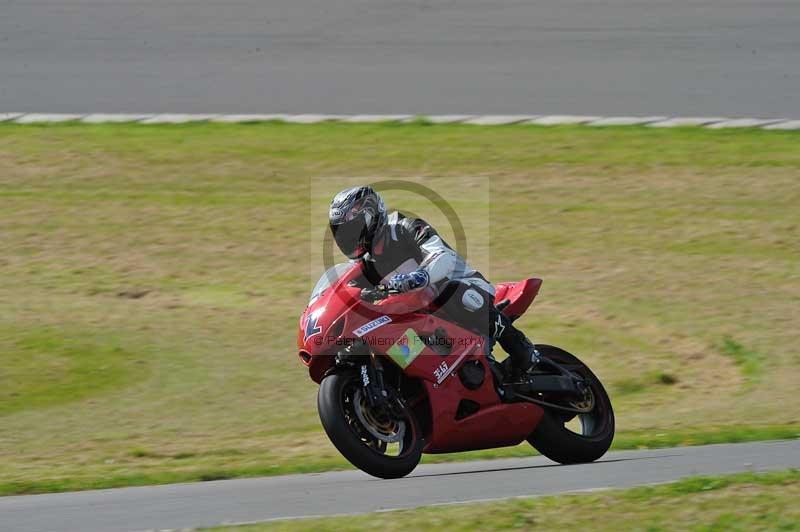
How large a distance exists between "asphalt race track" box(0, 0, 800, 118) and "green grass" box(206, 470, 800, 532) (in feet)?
39.2

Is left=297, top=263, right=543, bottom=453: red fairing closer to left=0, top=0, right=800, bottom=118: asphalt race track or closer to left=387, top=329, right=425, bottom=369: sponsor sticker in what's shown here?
left=387, top=329, right=425, bottom=369: sponsor sticker

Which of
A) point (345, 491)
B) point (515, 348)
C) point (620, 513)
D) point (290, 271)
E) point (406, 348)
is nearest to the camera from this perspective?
point (620, 513)

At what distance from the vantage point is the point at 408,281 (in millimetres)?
7715

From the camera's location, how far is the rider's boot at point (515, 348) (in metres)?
8.45

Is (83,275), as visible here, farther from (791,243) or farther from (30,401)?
(791,243)

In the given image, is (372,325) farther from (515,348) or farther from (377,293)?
(515,348)

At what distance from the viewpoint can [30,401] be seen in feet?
37.0

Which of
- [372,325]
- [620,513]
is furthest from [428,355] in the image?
[620,513]

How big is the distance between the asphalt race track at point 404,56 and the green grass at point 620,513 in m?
11.9

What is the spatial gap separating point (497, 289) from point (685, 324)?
4.73 m

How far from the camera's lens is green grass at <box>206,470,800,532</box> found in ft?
21.1

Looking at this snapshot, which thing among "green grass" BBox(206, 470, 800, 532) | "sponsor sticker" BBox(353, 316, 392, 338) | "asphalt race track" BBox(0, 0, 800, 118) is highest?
"asphalt race track" BBox(0, 0, 800, 118)

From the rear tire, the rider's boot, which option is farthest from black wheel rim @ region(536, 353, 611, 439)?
the rider's boot

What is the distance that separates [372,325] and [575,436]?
68.6 inches
